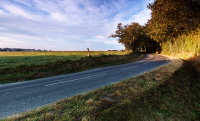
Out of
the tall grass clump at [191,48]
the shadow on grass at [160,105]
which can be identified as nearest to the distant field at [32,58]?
the tall grass clump at [191,48]

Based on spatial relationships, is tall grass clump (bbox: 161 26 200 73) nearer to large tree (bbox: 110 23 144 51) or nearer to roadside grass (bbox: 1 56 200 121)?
roadside grass (bbox: 1 56 200 121)

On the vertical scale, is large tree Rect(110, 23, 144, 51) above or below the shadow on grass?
above

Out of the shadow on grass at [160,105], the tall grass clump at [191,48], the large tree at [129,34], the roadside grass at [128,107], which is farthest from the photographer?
the large tree at [129,34]

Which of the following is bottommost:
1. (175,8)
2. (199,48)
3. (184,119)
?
(184,119)

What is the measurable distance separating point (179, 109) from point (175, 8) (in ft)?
40.0

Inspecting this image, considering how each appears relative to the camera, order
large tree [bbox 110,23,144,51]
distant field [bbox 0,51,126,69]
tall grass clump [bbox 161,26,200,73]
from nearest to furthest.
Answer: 1. tall grass clump [bbox 161,26,200,73]
2. distant field [bbox 0,51,126,69]
3. large tree [bbox 110,23,144,51]

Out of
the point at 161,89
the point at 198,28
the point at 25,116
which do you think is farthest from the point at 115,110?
the point at 198,28

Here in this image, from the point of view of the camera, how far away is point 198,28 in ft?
43.2

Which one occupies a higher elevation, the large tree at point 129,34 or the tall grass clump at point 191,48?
the large tree at point 129,34

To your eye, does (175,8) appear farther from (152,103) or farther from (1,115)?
(1,115)

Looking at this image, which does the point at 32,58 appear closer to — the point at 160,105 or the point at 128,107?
the point at 128,107

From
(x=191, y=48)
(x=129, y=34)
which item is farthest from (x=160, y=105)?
(x=129, y=34)

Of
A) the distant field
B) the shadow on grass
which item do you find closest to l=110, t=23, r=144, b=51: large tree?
the distant field

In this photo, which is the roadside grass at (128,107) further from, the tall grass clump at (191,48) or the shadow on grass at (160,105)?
the tall grass clump at (191,48)
